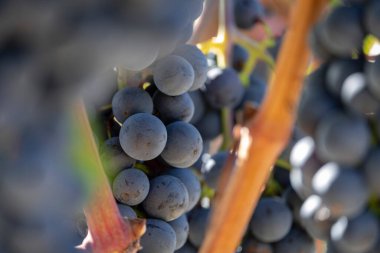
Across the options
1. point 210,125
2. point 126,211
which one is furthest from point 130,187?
point 210,125

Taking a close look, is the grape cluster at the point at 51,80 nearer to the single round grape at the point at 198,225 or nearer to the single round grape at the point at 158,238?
the single round grape at the point at 158,238

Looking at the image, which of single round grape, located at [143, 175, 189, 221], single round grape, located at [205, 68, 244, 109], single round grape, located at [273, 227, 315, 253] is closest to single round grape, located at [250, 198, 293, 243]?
single round grape, located at [273, 227, 315, 253]

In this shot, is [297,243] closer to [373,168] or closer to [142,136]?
[373,168]

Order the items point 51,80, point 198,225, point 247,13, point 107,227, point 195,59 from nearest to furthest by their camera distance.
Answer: point 51,80 → point 107,227 → point 195,59 → point 198,225 → point 247,13

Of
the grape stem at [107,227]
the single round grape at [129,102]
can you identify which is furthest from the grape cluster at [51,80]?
the single round grape at [129,102]

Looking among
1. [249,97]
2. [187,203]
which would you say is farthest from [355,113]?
[249,97]

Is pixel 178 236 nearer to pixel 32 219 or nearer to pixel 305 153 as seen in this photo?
pixel 305 153
